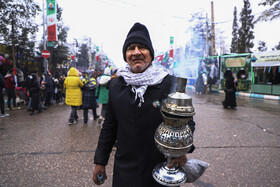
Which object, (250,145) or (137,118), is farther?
(250,145)

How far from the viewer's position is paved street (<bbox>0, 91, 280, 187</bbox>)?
9.32 ft

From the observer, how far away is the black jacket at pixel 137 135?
52.4 inches

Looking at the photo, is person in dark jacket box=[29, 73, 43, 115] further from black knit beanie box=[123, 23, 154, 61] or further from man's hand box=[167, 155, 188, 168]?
man's hand box=[167, 155, 188, 168]

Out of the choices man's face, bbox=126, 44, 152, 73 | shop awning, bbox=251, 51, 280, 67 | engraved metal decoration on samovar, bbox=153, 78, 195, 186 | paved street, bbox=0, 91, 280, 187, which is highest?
shop awning, bbox=251, 51, 280, 67

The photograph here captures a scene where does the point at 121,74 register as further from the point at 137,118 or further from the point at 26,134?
the point at 26,134

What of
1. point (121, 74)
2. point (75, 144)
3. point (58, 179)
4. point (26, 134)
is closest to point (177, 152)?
point (121, 74)

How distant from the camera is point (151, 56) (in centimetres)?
153

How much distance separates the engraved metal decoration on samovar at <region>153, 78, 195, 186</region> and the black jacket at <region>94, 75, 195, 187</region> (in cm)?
27

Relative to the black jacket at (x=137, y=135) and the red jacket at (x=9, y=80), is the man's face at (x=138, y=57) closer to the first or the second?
the black jacket at (x=137, y=135)

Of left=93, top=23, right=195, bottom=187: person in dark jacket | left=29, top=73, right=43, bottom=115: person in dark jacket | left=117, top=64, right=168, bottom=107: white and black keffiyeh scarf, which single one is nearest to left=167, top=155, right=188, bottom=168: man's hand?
left=93, top=23, right=195, bottom=187: person in dark jacket

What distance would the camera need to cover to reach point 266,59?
1327 centimetres

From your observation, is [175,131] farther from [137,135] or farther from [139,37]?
[139,37]

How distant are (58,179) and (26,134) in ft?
9.19

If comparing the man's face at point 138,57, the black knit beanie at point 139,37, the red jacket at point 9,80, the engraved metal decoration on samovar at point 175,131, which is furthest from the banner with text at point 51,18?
the engraved metal decoration on samovar at point 175,131
